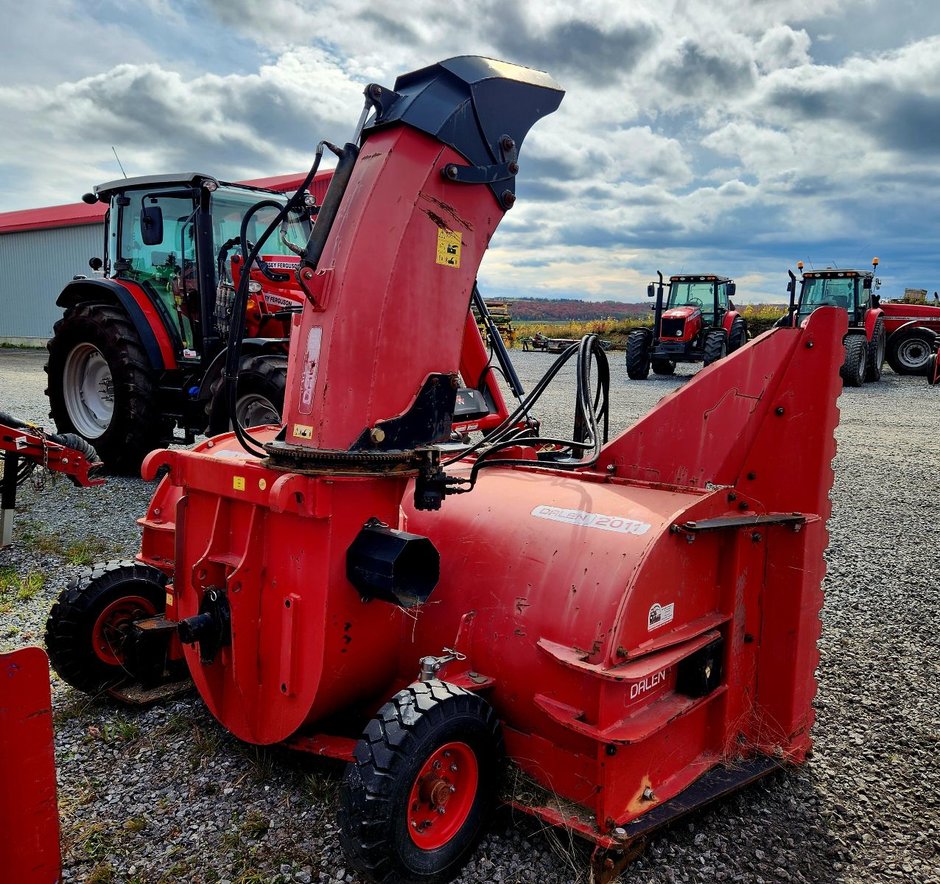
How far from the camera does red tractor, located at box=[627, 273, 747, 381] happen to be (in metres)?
18.0

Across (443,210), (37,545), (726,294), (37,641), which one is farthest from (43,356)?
(443,210)

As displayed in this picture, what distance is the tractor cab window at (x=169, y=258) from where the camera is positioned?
738 centimetres

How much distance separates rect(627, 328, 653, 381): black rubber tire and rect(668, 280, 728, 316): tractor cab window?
109 cm

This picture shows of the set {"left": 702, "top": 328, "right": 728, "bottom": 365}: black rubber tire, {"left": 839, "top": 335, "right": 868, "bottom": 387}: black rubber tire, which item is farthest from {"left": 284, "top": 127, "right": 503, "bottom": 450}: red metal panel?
{"left": 839, "top": 335, "right": 868, "bottom": 387}: black rubber tire

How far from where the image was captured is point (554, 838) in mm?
2428

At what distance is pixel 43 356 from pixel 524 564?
25503 millimetres

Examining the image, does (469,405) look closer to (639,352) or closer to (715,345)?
Result: (715,345)

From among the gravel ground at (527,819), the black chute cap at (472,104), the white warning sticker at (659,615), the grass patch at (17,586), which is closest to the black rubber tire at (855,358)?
the gravel ground at (527,819)

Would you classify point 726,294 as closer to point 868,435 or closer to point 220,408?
point 868,435

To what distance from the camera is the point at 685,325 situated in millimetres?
17875

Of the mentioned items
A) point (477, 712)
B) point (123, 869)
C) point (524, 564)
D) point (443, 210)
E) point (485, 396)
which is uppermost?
point (443, 210)

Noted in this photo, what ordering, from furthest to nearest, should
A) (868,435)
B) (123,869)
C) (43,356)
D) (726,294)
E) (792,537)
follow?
(43,356) → (726,294) → (868,435) → (792,537) → (123,869)

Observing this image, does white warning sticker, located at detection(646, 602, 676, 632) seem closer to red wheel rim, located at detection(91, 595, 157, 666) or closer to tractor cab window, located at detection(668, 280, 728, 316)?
red wheel rim, located at detection(91, 595, 157, 666)

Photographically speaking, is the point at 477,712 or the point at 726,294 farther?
the point at 726,294
